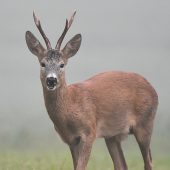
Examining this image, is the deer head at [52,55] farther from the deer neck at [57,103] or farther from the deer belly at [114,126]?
the deer belly at [114,126]

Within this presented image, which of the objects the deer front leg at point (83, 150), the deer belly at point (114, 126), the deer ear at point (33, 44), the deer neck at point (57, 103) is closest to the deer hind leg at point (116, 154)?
the deer belly at point (114, 126)

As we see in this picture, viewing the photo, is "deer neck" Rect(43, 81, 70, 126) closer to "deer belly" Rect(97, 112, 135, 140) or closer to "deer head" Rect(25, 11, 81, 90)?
"deer head" Rect(25, 11, 81, 90)

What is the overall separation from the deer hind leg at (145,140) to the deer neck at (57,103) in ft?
6.03

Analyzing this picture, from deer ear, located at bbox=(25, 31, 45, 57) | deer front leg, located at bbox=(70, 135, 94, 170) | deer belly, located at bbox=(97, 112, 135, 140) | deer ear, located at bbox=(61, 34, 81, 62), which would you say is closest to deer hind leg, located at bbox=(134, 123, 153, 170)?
deer belly, located at bbox=(97, 112, 135, 140)

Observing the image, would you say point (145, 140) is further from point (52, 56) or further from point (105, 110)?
point (52, 56)

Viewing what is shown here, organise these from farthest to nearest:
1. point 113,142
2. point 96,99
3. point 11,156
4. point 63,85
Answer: point 11,156 → point 113,142 → point 96,99 → point 63,85

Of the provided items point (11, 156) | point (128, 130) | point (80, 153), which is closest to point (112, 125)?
point (128, 130)

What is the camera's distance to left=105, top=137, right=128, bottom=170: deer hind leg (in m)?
9.83

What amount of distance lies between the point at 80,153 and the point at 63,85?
4.27 feet

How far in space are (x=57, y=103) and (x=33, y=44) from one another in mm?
1236

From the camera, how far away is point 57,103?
27.8 ft

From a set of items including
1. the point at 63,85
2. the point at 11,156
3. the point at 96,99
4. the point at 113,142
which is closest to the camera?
the point at 63,85

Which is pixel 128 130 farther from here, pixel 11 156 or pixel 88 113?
pixel 11 156

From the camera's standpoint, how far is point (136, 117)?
9.52 metres
